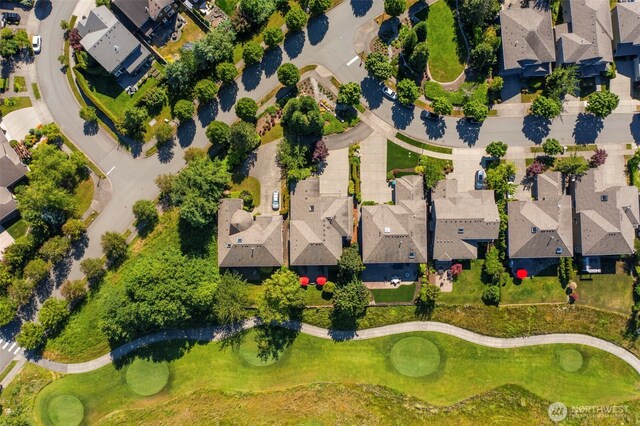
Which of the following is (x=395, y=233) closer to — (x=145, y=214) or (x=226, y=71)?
(x=226, y=71)

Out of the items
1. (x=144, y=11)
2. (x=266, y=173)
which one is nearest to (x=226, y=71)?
(x=144, y=11)

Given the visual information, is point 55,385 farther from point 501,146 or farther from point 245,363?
point 501,146

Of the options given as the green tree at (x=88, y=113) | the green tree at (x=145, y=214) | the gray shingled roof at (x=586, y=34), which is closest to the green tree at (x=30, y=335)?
the green tree at (x=145, y=214)

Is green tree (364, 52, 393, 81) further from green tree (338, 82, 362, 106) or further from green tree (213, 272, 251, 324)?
green tree (213, 272, 251, 324)

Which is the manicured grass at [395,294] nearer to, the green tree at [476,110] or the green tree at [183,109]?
the green tree at [476,110]

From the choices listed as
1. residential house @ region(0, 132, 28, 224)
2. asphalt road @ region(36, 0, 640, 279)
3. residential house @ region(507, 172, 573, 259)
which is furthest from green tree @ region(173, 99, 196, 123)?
residential house @ region(507, 172, 573, 259)

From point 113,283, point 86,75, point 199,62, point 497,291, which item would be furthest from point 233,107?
point 497,291
